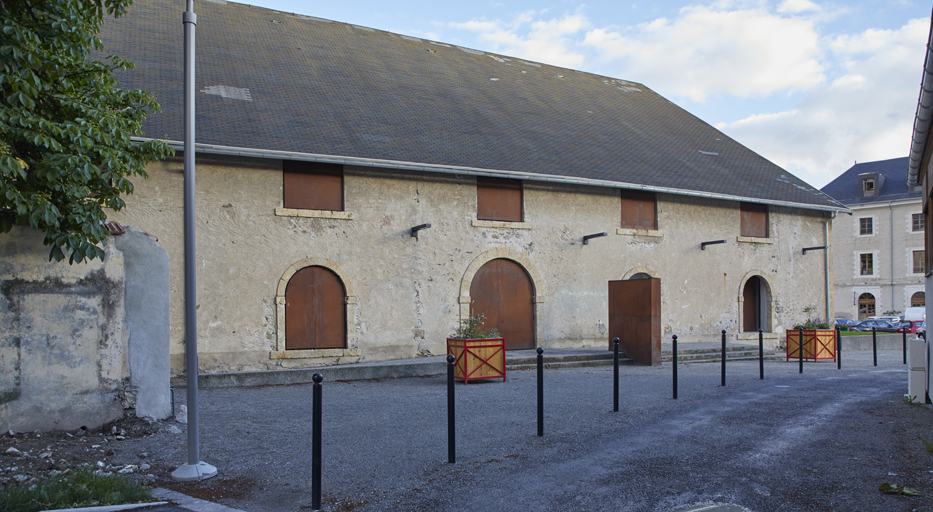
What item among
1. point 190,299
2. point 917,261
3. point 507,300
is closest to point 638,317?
point 507,300

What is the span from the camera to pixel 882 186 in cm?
4475

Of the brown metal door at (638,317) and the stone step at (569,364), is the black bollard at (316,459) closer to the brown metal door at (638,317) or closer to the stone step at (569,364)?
the stone step at (569,364)

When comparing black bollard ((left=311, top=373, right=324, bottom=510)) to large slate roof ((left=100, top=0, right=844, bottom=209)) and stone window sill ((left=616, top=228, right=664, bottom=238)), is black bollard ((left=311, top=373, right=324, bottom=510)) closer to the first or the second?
large slate roof ((left=100, top=0, right=844, bottom=209))

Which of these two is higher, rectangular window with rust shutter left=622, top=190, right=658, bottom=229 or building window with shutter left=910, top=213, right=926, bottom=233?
building window with shutter left=910, top=213, right=926, bottom=233

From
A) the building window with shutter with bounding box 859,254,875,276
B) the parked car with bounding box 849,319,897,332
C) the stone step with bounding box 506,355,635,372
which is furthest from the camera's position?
the building window with shutter with bounding box 859,254,875,276

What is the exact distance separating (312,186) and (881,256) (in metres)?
43.8

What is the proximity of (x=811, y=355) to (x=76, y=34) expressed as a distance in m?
16.3

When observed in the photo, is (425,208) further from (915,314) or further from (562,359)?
(915,314)

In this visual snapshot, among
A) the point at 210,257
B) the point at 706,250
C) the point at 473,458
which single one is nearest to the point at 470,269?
the point at 210,257

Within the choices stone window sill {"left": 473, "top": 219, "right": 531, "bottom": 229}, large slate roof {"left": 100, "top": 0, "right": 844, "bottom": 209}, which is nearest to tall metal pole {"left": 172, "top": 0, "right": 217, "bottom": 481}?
large slate roof {"left": 100, "top": 0, "right": 844, "bottom": 209}

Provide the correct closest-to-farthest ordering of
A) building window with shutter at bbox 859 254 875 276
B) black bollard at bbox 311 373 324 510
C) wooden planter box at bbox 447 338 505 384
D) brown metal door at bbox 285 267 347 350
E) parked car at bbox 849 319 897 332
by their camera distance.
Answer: black bollard at bbox 311 373 324 510, wooden planter box at bbox 447 338 505 384, brown metal door at bbox 285 267 347 350, parked car at bbox 849 319 897 332, building window with shutter at bbox 859 254 875 276

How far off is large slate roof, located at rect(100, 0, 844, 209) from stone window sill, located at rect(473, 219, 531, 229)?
4.17 feet

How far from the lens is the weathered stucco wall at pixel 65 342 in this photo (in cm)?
645

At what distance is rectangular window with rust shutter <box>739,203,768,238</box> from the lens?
1973cm
